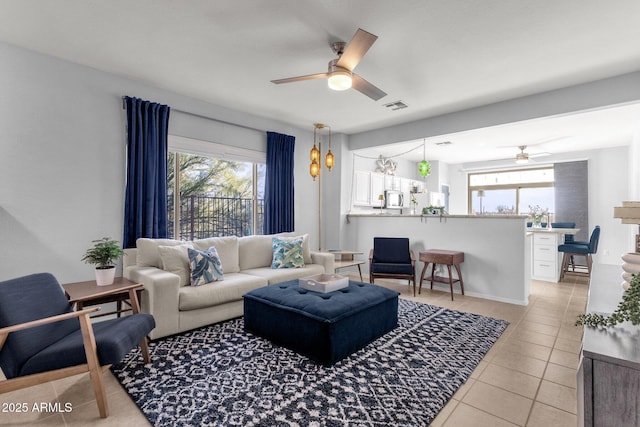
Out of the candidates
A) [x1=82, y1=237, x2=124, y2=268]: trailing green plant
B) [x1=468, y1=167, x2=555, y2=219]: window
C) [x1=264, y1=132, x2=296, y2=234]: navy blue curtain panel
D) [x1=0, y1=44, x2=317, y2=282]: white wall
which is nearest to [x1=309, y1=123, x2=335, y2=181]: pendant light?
[x1=264, y1=132, x2=296, y2=234]: navy blue curtain panel

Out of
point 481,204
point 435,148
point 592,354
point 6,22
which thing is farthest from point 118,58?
point 481,204

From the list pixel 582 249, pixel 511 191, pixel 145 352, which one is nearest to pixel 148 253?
pixel 145 352

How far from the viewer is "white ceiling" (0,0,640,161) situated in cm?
228

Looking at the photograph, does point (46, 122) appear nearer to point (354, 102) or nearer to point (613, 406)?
point (354, 102)

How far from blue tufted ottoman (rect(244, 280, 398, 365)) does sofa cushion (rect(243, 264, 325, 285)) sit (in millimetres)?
600

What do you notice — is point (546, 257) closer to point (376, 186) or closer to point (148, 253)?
point (376, 186)

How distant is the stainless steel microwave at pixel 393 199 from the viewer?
22.7 feet

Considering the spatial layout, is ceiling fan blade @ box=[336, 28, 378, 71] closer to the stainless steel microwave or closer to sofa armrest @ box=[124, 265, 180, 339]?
sofa armrest @ box=[124, 265, 180, 339]

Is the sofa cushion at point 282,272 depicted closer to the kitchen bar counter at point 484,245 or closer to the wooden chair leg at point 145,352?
the wooden chair leg at point 145,352

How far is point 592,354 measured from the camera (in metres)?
0.93

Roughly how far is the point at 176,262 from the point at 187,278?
209 mm

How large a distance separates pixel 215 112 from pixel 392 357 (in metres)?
3.82

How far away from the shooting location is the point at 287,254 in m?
4.19

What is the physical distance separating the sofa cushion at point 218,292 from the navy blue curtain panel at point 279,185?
1.46m
